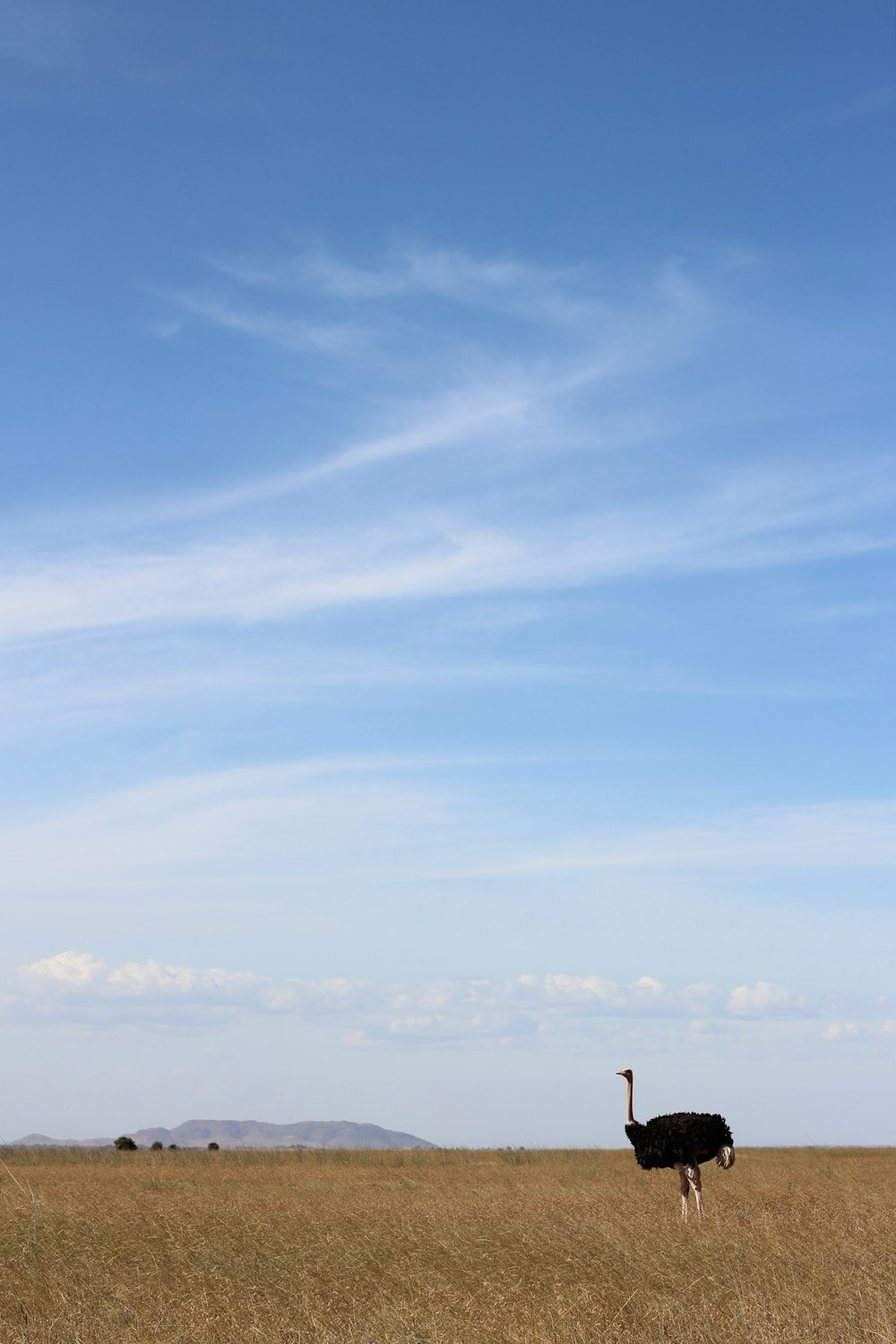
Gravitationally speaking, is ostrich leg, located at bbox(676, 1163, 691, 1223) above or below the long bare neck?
below

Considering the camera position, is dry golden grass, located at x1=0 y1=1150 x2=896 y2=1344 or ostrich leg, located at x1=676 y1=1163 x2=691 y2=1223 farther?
ostrich leg, located at x1=676 y1=1163 x2=691 y2=1223

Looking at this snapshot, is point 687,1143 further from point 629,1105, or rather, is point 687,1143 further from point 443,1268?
point 443,1268

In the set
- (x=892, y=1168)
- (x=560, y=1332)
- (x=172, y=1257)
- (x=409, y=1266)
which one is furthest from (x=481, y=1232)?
(x=892, y=1168)

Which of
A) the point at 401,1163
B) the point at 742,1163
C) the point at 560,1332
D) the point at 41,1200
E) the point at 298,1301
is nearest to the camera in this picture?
the point at 560,1332

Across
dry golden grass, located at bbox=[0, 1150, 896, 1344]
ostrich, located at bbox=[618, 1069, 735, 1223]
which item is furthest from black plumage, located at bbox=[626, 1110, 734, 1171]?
dry golden grass, located at bbox=[0, 1150, 896, 1344]

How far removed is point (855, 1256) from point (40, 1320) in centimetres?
940

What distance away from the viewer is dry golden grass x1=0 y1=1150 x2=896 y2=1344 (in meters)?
11.6

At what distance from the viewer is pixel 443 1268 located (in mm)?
14398

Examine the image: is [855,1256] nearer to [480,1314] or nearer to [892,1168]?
[480,1314]

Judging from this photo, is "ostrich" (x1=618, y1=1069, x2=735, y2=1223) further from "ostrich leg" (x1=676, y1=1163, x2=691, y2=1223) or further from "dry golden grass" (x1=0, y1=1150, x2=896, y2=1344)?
"dry golden grass" (x1=0, y1=1150, x2=896, y2=1344)

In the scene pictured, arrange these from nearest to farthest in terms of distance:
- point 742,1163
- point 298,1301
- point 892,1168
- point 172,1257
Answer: point 298,1301
point 172,1257
point 892,1168
point 742,1163

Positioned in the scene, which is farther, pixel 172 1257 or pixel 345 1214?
pixel 345 1214

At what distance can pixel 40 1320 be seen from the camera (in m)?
12.4

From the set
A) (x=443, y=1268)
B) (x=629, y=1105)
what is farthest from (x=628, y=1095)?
(x=443, y=1268)
